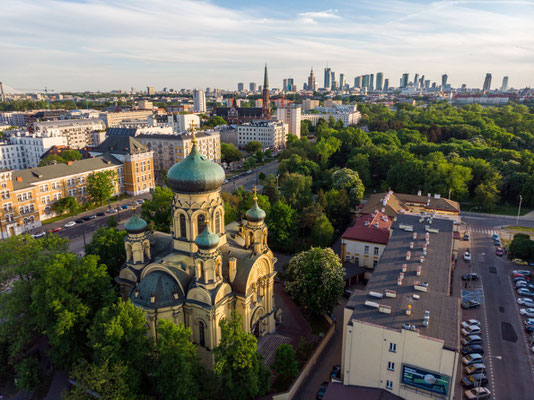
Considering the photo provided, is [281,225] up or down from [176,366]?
down

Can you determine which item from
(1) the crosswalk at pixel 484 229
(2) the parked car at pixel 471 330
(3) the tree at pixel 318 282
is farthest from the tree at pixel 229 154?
(2) the parked car at pixel 471 330

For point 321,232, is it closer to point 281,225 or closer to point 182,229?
point 281,225

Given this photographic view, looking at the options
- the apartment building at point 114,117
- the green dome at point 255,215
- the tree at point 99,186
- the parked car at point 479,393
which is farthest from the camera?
the apartment building at point 114,117

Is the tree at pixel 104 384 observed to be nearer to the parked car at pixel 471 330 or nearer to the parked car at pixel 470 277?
the parked car at pixel 471 330

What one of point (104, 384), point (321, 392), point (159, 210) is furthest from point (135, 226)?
point (321, 392)

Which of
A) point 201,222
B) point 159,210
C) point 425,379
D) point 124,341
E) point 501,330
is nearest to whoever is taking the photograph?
point 425,379

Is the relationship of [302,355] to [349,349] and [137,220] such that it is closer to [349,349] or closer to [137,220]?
[349,349]
